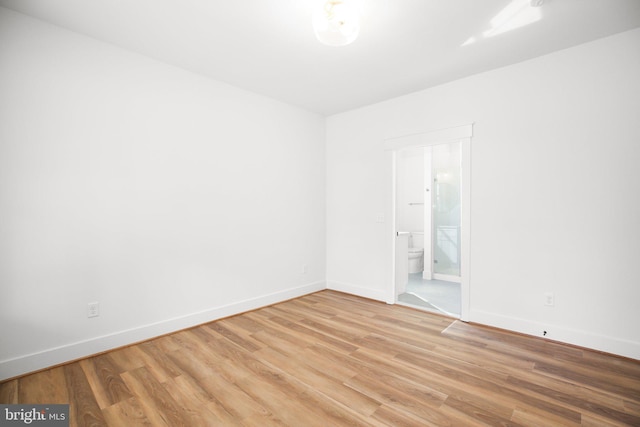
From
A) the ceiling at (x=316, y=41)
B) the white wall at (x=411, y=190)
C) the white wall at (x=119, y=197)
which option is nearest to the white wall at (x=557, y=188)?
the ceiling at (x=316, y=41)

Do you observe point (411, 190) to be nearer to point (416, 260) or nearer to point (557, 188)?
point (416, 260)

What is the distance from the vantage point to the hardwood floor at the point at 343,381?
5.90 feet

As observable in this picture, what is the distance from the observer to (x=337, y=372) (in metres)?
2.29

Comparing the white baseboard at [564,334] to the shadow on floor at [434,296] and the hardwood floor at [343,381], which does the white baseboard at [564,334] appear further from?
the shadow on floor at [434,296]

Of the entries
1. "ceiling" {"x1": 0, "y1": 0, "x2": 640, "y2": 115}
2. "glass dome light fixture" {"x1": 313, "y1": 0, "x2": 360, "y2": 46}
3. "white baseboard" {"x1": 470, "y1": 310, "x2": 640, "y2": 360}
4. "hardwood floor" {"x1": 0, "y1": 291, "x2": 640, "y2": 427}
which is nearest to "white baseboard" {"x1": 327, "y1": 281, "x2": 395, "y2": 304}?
"hardwood floor" {"x1": 0, "y1": 291, "x2": 640, "y2": 427}

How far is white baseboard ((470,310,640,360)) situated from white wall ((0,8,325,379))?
2.58 metres

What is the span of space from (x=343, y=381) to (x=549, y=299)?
219cm

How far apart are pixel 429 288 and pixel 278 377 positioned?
3.27 meters

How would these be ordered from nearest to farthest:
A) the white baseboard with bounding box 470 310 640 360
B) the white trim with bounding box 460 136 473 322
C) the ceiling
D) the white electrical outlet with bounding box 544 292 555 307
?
1. the ceiling
2. the white baseboard with bounding box 470 310 640 360
3. the white electrical outlet with bounding box 544 292 555 307
4. the white trim with bounding box 460 136 473 322

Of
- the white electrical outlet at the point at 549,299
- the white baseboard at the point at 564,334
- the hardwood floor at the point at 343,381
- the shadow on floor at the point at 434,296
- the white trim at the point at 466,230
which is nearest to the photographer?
the hardwood floor at the point at 343,381

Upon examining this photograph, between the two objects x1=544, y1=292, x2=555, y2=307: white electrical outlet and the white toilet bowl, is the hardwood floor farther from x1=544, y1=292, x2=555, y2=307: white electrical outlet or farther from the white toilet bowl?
the white toilet bowl

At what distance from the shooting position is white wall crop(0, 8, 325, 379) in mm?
2270

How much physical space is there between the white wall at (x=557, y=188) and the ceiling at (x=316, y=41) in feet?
0.87

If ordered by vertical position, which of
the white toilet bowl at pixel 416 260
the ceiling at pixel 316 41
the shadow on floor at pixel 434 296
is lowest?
the shadow on floor at pixel 434 296
